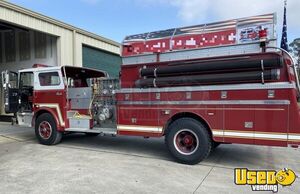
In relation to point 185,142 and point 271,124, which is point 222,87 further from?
point 185,142

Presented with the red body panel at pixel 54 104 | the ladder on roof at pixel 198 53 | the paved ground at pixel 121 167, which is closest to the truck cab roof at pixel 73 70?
the red body panel at pixel 54 104

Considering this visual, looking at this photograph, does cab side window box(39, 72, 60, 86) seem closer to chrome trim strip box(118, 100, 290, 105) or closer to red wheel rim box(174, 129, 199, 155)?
chrome trim strip box(118, 100, 290, 105)

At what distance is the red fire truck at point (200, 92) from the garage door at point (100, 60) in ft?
27.7

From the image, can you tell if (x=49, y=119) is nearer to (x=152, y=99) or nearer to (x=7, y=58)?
(x=152, y=99)

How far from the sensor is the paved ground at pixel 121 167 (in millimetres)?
5230

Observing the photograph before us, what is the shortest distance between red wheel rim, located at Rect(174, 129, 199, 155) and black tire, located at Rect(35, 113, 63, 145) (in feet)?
13.0

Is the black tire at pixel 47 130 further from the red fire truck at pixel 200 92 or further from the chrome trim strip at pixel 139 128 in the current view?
the chrome trim strip at pixel 139 128

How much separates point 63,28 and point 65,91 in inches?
276

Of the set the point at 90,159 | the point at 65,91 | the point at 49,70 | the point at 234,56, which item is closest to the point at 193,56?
the point at 234,56

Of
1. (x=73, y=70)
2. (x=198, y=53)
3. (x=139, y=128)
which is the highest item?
(x=198, y=53)

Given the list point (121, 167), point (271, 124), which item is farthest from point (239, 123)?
point (121, 167)

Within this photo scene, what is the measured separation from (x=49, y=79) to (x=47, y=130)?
154 centimetres

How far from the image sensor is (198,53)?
6770 millimetres

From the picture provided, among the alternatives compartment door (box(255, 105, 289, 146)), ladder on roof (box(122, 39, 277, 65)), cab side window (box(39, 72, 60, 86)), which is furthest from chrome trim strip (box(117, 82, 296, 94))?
cab side window (box(39, 72, 60, 86))
